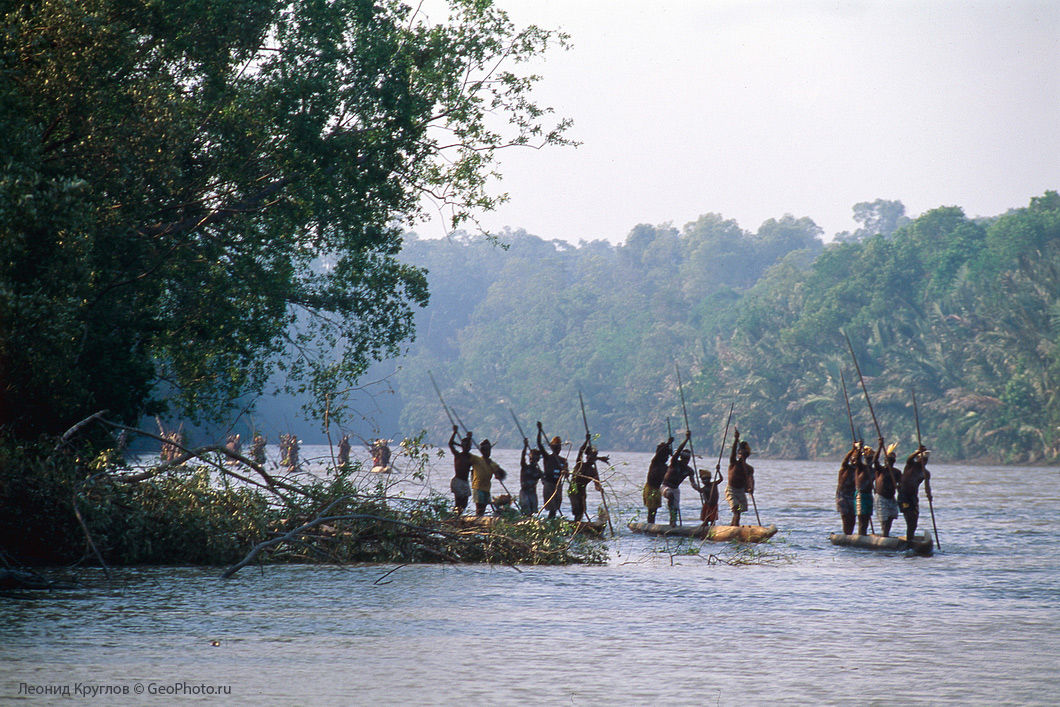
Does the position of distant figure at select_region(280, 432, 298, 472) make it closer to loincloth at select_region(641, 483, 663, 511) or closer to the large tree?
the large tree

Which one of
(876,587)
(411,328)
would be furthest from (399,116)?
(876,587)

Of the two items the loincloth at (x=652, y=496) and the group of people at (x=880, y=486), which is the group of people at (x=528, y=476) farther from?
the group of people at (x=880, y=486)

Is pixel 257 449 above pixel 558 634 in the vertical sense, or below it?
above

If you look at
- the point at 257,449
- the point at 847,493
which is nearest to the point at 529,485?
the point at 257,449

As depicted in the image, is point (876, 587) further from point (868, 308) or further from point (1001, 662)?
point (868, 308)

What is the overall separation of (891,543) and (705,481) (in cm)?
342

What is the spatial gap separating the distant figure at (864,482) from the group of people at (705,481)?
6.14 feet

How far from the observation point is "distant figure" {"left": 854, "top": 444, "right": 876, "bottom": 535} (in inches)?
815

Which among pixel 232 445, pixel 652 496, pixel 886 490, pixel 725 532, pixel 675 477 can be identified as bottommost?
pixel 725 532

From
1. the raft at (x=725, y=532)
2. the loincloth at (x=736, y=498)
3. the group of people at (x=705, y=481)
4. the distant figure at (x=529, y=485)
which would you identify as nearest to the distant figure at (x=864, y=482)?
the raft at (x=725, y=532)

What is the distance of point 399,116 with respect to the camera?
20.8m

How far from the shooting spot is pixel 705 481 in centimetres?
2167

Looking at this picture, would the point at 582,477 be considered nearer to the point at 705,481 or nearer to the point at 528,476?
the point at 528,476

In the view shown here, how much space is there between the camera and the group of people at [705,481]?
21703mm
